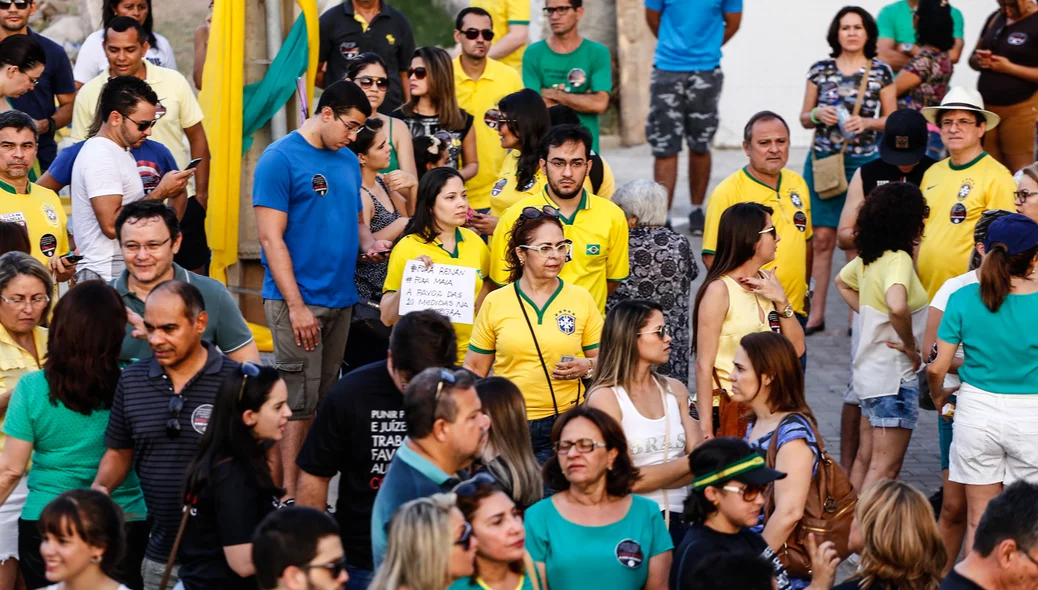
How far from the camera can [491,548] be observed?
4.20m

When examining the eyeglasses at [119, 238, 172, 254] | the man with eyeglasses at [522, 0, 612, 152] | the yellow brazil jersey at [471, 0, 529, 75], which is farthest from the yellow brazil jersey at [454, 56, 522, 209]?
the eyeglasses at [119, 238, 172, 254]

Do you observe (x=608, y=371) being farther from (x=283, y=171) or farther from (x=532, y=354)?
(x=283, y=171)

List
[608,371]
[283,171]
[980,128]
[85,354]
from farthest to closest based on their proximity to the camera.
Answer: [980,128] < [283,171] < [608,371] < [85,354]

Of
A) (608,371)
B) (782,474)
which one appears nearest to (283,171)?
(608,371)

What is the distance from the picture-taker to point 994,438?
20.6 ft

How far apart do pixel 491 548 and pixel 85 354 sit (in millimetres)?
1967

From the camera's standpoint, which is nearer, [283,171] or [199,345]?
[199,345]

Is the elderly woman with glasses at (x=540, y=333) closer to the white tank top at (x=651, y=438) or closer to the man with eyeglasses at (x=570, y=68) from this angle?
the white tank top at (x=651, y=438)

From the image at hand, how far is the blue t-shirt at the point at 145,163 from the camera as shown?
7.56 metres

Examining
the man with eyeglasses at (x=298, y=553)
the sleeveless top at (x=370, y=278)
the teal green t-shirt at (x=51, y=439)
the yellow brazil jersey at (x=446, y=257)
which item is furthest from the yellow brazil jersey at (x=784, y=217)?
the man with eyeglasses at (x=298, y=553)

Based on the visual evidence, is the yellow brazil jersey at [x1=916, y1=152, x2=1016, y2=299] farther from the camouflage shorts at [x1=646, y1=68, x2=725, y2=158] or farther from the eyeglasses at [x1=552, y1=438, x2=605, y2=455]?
the camouflage shorts at [x1=646, y1=68, x2=725, y2=158]

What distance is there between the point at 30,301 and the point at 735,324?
10.9ft

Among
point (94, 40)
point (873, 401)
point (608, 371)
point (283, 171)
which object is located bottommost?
point (873, 401)

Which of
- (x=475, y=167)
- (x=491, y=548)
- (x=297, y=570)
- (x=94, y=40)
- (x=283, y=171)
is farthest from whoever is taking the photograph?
(x=94, y=40)
